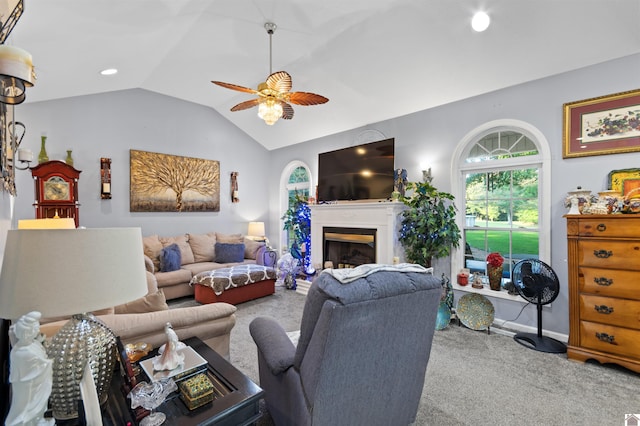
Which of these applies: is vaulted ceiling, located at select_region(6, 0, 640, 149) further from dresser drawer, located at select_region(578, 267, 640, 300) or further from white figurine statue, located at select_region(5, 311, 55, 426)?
white figurine statue, located at select_region(5, 311, 55, 426)

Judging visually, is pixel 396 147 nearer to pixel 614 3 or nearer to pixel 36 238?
pixel 614 3

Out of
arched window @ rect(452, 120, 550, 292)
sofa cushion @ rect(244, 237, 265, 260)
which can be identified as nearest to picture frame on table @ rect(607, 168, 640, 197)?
arched window @ rect(452, 120, 550, 292)

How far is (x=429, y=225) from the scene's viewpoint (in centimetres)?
367

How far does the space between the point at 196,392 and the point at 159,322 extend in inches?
29.6

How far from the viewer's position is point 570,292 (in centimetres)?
271

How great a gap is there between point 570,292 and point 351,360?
2523 mm

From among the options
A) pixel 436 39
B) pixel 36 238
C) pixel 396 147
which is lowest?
pixel 36 238

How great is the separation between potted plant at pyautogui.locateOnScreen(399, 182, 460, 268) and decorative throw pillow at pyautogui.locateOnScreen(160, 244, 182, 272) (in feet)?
11.0

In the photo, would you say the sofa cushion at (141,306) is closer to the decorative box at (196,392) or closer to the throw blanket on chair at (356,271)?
the decorative box at (196,392)

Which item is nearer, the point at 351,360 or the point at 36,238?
the point at 36,238

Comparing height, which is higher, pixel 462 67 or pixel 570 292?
pixel 462 67

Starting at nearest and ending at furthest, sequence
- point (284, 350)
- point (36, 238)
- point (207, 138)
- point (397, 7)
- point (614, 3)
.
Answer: point (36, 238)
point (284, 350)
point (614, 3)
point (397, 7)
point (207, 138)

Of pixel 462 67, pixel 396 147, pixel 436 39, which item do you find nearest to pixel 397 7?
pixel 436 39

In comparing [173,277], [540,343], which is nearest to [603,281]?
[540,343]
